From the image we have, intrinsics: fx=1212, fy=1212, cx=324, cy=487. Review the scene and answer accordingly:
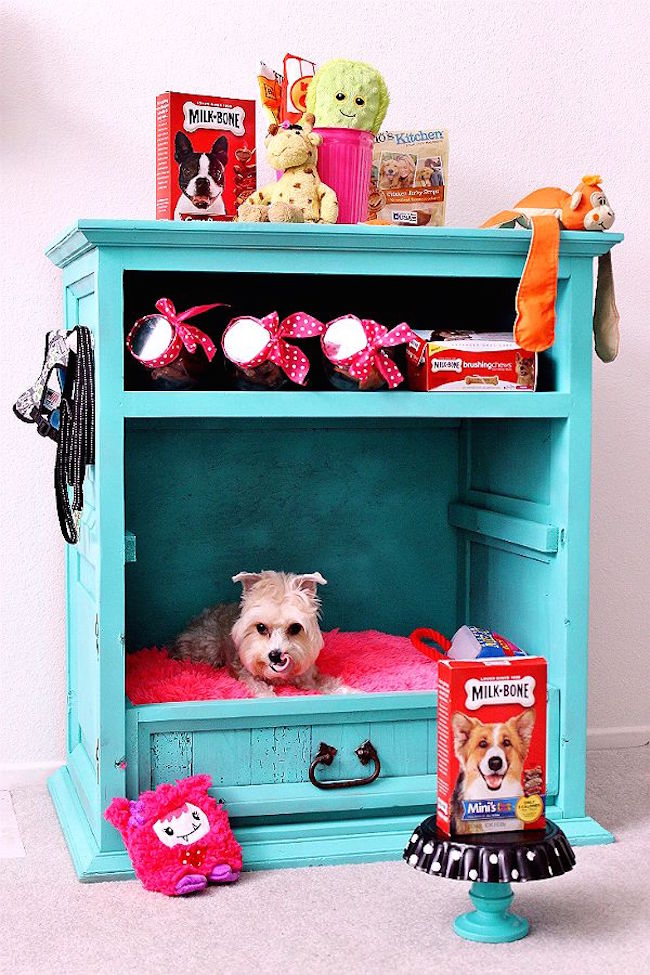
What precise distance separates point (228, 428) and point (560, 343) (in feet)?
2.29

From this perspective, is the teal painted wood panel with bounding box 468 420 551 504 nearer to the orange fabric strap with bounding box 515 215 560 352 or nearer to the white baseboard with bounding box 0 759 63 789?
the orange fabric strap with bounding box 515 215 560 352

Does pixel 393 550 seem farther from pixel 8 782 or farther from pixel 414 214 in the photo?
pixel 8 782

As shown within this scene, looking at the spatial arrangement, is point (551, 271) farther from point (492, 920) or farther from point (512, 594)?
point (492, 920)

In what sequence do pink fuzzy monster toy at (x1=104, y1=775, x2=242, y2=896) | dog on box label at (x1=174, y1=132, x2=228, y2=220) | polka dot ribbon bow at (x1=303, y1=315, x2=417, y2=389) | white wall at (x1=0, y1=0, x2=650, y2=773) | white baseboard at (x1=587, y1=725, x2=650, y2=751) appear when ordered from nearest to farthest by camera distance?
pink fuzzy monster toy at (x1=104, y1=775, x2=242, y2=896) → polka dot ribbon bow at (x1=303, y1=315, x2=417, y2=389) → dog on box label at (x1=174, y1=132, x2=228, y2=220) → white wall at (x1=0, y1=0, x2=650, y2=773) → white baseboard at (x1=587, y1=725, x2=650, y2=751)

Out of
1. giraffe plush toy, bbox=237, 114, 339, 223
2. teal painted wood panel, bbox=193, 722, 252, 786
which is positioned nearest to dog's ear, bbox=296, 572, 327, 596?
teal painted wood panel, bbox=193, 722, 252, 786

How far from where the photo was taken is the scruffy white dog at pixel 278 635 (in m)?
2.00

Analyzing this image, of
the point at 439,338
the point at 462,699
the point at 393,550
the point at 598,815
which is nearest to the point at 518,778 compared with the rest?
the point at 462,699

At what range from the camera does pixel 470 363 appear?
1.93 metres

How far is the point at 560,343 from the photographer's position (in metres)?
1.97

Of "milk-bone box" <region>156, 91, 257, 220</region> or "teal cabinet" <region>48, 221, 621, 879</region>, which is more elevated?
"milk-bone box" <region>156, 91, 257, 220</region>

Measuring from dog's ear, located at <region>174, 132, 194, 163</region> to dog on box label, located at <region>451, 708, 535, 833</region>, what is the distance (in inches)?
39.1

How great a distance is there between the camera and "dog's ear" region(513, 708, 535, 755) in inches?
63.9

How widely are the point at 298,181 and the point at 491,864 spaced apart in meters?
1.09

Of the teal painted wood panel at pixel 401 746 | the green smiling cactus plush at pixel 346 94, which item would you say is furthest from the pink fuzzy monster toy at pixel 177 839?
the green smiling cactus plush at pixel 346 94
